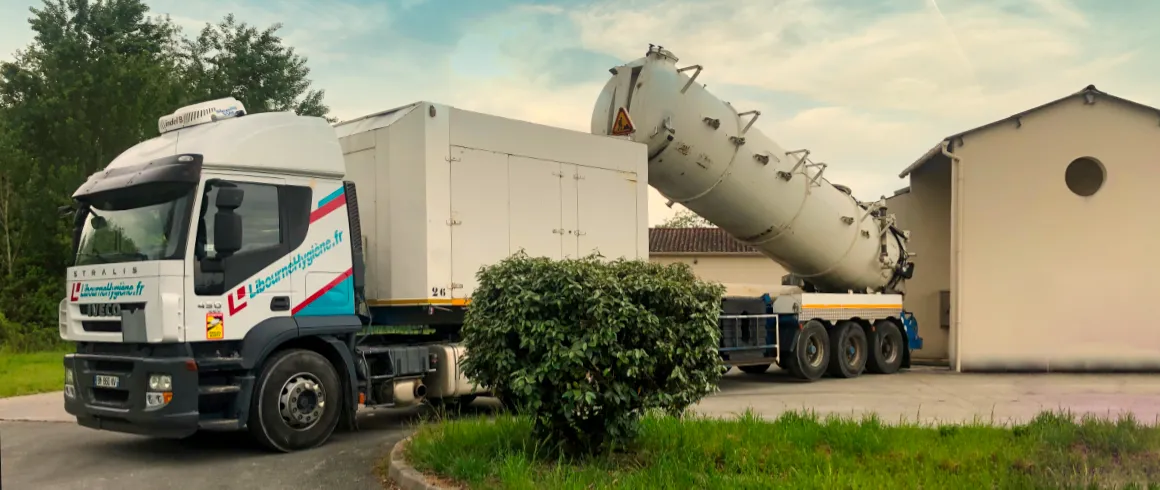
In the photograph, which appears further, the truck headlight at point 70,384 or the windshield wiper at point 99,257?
the truck headlight at point 70,384

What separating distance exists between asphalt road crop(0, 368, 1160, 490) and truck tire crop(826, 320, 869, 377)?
0.29 meters

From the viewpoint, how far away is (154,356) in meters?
7.26

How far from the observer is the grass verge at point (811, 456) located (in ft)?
18.2

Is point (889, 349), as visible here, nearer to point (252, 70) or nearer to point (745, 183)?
point (745, 183)

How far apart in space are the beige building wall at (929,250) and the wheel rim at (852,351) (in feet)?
14.7

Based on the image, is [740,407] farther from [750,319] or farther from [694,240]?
[694,240]

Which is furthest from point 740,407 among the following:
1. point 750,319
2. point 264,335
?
point 264,335

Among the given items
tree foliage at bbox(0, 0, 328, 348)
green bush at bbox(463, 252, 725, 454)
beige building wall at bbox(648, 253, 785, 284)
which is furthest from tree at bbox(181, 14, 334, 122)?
green bush at bbox(463, 252, 725, 454)

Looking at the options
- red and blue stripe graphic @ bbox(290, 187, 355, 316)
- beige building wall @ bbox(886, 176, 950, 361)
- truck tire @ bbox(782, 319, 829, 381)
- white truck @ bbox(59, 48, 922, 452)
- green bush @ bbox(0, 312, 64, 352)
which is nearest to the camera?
white truck @ bbox(59, 48, 922, 452)

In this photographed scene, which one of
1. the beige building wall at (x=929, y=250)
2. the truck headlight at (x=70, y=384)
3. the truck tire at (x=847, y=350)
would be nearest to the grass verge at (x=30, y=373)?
the truck headlight at (x=70, y=384)

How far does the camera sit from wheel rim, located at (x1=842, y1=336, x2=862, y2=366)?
14.9 meters

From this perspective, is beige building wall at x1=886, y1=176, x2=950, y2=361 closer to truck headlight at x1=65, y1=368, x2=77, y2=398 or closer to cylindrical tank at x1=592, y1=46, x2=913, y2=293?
cylindrical tank at x1=592, y1=46, x2=913, y2=293

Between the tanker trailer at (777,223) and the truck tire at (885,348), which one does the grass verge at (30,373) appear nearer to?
the tanker trailer at (777,223)

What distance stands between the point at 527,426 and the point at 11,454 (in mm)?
5110
